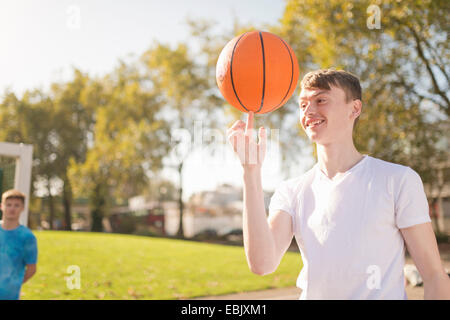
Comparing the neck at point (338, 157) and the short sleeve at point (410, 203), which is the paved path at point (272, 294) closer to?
the neck at point (338, 157)

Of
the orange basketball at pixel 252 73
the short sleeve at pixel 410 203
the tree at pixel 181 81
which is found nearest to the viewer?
the short sleeve at pixel 410 203

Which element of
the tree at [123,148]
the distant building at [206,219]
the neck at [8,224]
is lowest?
the distant building at [206,219]

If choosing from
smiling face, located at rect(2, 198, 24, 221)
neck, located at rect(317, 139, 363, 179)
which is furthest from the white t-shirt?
smiling face, located at rect(2, 198, 24, 221)

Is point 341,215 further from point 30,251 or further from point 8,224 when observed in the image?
point 8,224

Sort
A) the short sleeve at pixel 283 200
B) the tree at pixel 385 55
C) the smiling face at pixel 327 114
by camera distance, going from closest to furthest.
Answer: the smiling face at pixel 327 114 → the short sleeve at pixel 283 200 → the tree at pixel 385 55

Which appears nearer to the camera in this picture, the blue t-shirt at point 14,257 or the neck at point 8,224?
the blue t-shirt at point 14,257

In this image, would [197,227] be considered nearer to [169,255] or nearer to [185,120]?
[185,120]

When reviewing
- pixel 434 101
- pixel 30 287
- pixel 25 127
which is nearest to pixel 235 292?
pixel 30 287

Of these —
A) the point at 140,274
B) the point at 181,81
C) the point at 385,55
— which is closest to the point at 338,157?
the point at 140,274

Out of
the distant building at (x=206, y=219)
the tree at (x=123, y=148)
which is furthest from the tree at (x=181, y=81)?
the distant building at (x=206, y=219)

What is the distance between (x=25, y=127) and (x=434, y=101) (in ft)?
125

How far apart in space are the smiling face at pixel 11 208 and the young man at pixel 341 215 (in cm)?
452

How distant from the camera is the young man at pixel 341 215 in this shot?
5.95 ft
